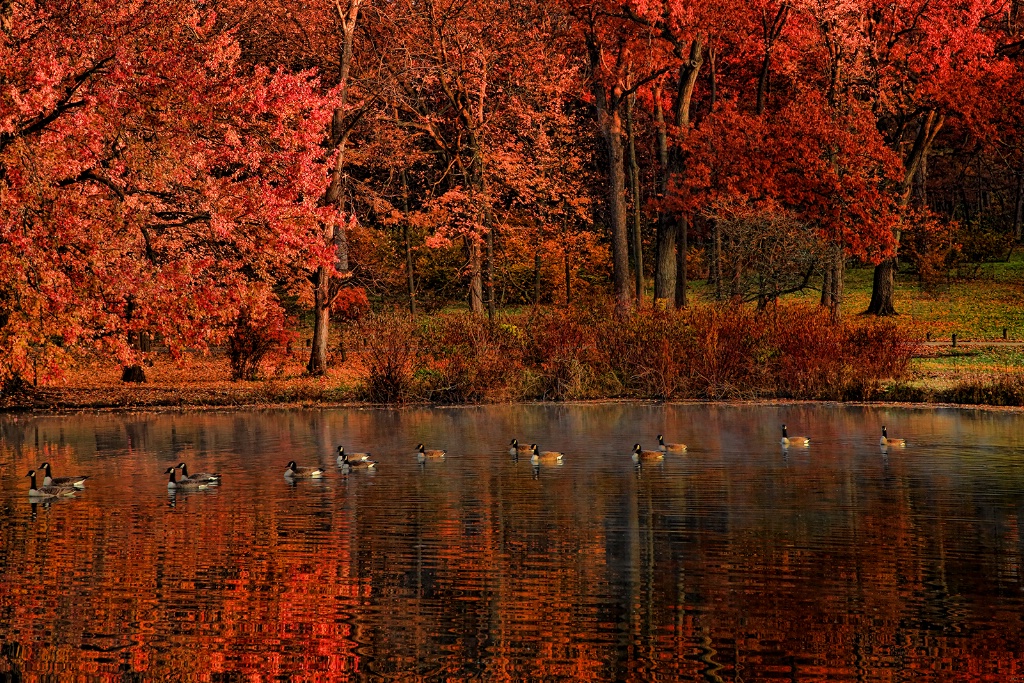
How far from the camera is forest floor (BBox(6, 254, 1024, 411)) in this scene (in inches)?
1353

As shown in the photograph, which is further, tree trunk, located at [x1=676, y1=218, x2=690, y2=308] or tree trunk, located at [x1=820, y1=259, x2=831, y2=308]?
tree trunk, located at [x1=820, y1=259, x2=831, y2=308]

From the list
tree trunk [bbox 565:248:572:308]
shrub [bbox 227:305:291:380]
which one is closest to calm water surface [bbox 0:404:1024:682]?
shrub [bbox 227:305:291:380]

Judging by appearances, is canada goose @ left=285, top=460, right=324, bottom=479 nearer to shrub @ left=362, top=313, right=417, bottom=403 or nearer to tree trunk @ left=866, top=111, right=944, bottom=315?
shrub @ left=362, top=313, right=417, bottom=403

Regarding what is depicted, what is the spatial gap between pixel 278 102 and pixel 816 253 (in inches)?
794

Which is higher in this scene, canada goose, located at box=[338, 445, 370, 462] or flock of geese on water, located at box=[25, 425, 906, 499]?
canada goose, located at box=[338, 445, 370, 462]

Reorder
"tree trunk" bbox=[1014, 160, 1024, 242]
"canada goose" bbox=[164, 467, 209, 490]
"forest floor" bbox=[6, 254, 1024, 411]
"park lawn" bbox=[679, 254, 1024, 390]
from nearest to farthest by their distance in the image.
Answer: "canada goose" bbox=[164, 467, 209, 490] → "forest floor" bbox=[6, 254, 1024, 411] → "park lawn" bbox=[679, 254, 1024, 390] → "tree trunk" bbox=[1014, 160, 1024, 242]

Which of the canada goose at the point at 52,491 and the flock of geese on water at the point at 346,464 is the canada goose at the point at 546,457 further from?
the canada goose at the point at 52,491

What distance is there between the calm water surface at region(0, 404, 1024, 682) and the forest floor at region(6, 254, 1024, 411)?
9406mm

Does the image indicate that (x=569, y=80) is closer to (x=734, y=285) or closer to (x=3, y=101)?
(x=734, y=285)

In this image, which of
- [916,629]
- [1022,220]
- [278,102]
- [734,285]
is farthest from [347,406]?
[1022,220]

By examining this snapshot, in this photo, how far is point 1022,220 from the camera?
70.9m

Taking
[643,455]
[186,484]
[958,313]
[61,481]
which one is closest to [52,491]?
[61,481]

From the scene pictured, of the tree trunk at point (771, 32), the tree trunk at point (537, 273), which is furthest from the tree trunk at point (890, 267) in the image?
the tree trunk at point (537, 273)

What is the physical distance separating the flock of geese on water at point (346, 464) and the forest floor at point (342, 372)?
7554 mm
